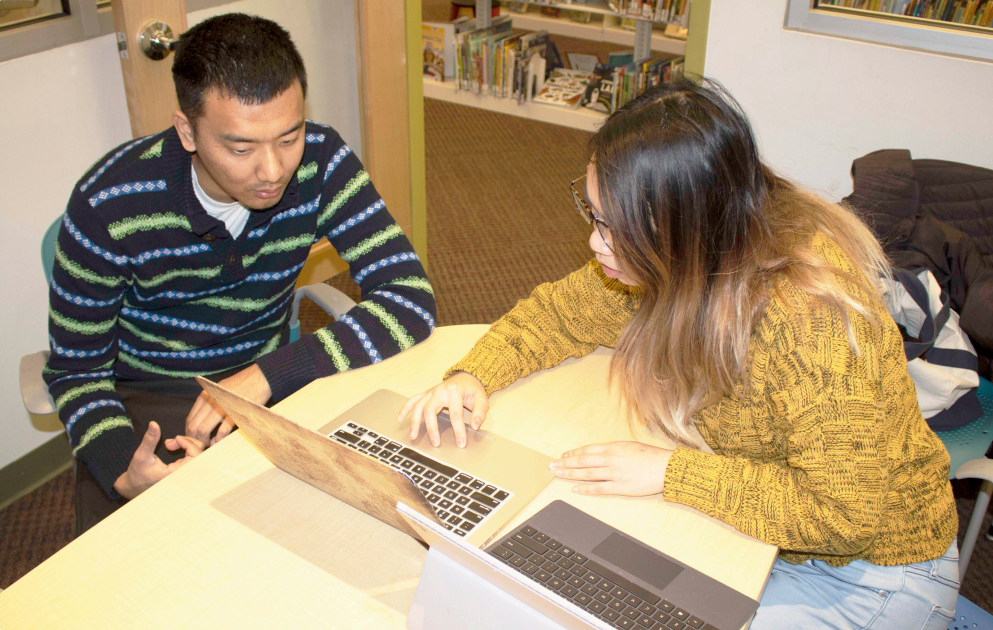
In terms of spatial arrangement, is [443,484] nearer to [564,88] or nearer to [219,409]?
[219,409]

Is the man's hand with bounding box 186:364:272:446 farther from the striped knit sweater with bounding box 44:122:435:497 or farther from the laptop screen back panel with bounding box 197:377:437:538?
the laptop screen back panel with bounding box 197:377:437:538

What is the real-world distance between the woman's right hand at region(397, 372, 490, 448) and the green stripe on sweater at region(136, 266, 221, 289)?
0.49m

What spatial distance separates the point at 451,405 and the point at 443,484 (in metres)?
0.15

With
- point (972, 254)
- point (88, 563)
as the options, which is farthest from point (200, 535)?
point (972, 254)

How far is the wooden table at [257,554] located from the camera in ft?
2.95

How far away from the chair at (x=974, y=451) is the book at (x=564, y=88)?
10.5 feet

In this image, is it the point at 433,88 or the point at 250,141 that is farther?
the point at 433,88

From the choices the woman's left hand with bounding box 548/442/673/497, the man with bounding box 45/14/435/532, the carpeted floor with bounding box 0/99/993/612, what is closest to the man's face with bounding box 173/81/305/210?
the man with bounding box 45/14/435/532

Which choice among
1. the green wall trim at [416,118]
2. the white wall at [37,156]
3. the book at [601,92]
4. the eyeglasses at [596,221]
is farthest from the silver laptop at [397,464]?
the book at [601,92]

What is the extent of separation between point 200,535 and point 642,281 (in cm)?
66

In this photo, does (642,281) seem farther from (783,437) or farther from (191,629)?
(191,629)

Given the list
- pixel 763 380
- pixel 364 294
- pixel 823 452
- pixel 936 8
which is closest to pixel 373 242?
pixel 364 294

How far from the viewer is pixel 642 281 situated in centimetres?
106

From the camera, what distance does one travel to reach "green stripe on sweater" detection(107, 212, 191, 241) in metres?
1.30
